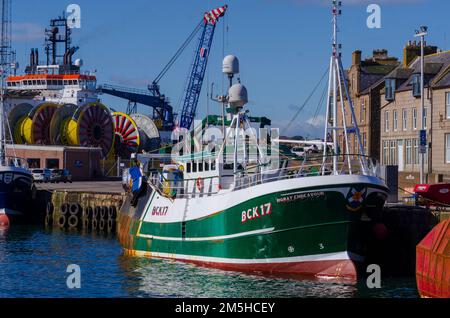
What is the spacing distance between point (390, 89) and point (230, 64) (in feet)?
104

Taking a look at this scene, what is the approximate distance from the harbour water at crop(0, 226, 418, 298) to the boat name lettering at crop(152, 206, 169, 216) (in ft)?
7.13

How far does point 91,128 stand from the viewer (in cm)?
9531

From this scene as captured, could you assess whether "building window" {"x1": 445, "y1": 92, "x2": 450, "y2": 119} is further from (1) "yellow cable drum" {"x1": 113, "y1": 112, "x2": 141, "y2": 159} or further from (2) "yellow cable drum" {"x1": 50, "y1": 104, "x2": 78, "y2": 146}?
(1) "yellow cable drum" {"x1": 113, "y1": 112, "x2": 141, "y2": 159}

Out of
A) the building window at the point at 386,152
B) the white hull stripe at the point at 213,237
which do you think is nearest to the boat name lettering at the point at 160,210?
the white hull stripe at the point at 213,237

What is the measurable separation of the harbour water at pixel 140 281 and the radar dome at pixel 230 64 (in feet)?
28.2

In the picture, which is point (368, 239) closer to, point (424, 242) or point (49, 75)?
point (424, 242)

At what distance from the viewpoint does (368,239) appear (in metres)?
33.6

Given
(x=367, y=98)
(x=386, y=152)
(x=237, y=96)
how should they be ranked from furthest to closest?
(x=367, y=98), (x=386, y=152), (x=237, y=96)

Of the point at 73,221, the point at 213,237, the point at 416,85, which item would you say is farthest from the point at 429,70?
→ the point at 213,237

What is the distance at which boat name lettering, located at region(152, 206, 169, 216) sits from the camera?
130ft

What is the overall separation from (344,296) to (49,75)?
87861 mm

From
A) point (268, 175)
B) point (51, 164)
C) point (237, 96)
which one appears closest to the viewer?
point (268, 175)

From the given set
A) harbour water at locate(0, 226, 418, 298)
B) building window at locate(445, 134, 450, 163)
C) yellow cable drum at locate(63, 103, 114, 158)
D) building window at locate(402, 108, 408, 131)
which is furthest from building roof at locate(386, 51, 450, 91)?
yellow cable drum at locate(63, 103, 114, 158)

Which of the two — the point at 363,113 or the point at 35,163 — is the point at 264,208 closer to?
the point at 363,113
